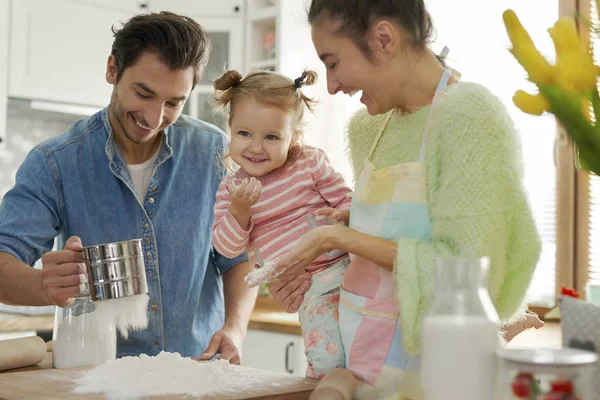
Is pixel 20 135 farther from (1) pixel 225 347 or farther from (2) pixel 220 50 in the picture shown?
(1) pixel 225 347

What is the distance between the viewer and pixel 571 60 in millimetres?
878

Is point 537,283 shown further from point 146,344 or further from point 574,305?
point 574,305

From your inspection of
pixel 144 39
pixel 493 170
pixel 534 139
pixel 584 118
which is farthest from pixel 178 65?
pixel 534 139

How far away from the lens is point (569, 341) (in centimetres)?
93

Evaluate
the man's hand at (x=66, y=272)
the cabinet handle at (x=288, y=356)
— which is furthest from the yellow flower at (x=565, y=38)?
the cabinet handle at (x=288, y=356)

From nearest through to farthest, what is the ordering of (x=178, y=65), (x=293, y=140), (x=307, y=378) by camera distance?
1. (x=307, y=378)
2. (x=293, y=140)
3. (x=178, y=65)

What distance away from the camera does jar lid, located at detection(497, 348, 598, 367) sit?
2.47 ft

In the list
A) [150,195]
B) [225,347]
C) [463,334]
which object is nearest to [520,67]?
[150,195]

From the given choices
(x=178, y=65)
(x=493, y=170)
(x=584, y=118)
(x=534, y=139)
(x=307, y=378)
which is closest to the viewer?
(x=584, y=118)

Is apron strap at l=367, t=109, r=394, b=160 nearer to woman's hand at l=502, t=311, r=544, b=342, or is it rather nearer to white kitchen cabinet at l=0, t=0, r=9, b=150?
woman's hand at l=502, t=311, r=544, b=342

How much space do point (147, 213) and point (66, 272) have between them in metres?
0.47

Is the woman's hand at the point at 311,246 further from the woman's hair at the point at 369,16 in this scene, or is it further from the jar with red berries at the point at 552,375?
the jar with red berries at the point at 552,375

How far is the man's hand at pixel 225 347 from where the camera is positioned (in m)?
1.90

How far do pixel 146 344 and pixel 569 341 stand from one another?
4.40 feet
